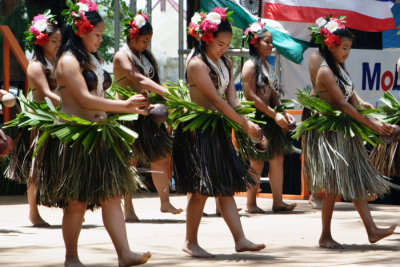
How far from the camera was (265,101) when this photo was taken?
9.55 metres

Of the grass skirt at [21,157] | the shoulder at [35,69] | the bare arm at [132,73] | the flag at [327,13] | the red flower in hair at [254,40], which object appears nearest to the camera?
the shoulder at [35,69]

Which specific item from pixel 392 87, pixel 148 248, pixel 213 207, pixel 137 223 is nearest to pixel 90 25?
pixel 148 248

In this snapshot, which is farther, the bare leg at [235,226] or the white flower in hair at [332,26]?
the white flower in hair at [332,26]

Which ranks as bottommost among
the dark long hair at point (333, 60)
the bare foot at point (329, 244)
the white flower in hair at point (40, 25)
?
the bare foot at point (329, 244)

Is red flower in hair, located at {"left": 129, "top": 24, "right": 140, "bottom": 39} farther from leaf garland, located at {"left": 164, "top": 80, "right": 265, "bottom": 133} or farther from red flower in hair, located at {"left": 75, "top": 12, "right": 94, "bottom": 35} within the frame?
red flower in hair, located at {"left": 75, "top": 12, "right": 94, "bottom": 35}

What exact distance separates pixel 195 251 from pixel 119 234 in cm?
99

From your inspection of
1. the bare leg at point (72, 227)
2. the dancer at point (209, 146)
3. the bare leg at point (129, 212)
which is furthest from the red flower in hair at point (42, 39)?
the bare leg at point (72, 227)

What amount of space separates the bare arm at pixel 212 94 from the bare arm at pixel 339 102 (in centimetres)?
88

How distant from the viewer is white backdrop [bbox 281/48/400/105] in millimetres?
13414

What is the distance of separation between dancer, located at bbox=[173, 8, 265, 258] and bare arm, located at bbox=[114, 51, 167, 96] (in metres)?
1.85

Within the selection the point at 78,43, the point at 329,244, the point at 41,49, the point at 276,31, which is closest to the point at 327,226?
the point at 329,244

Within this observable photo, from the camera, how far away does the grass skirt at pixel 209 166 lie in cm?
657

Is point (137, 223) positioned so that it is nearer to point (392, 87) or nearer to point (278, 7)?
point (278, 7)

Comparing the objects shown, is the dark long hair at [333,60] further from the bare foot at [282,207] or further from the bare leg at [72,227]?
the bare foot at [282,207]
